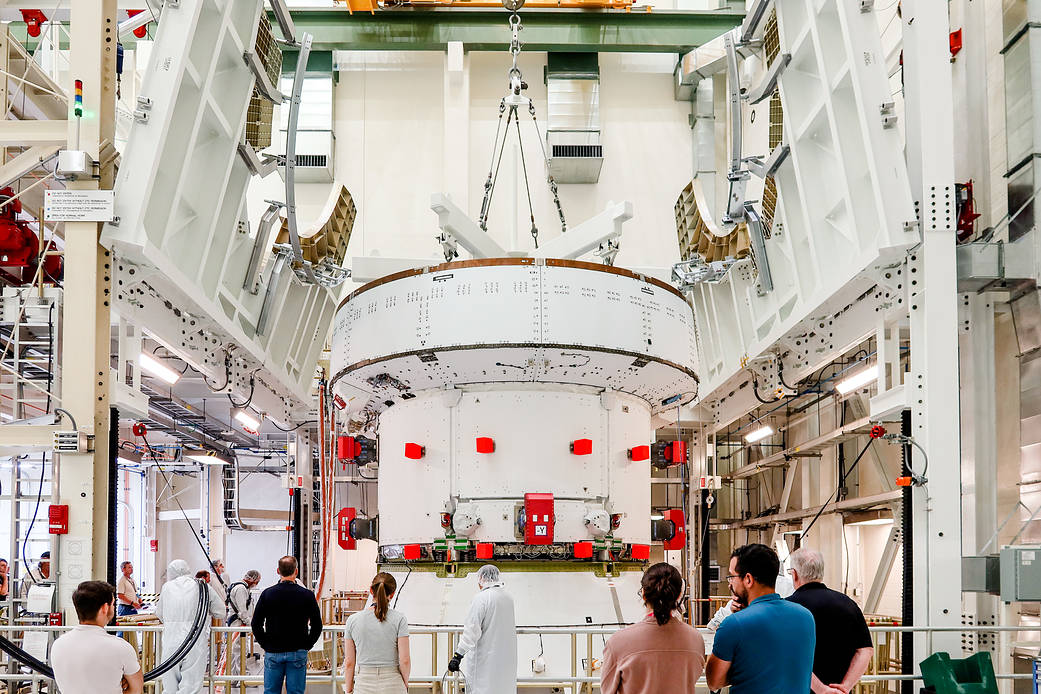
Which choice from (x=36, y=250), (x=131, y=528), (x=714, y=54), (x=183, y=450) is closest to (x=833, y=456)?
(x=714, y=54)

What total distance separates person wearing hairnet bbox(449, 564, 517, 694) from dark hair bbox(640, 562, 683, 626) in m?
2.26

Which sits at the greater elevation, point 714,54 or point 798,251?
point 714,54

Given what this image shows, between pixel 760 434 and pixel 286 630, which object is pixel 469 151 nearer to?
pixel 760 434

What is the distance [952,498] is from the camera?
7.63 m

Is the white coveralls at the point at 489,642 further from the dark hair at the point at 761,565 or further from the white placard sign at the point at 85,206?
the white placard sign at the point at 85,206

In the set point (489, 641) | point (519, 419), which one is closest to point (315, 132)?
point (519, 419)

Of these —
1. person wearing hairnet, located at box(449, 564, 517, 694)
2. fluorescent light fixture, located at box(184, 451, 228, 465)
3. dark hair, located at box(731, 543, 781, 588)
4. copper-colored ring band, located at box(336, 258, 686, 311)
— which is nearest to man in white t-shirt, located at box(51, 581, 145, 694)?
person wearing hairnet, located at box(449, 564, 517, 694)

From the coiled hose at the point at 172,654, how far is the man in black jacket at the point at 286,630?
0.82 m

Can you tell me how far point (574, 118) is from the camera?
59.6ft

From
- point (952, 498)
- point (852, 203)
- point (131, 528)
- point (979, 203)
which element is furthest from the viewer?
→ point (131, 528)

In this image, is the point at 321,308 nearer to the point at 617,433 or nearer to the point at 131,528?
the point at 617,433

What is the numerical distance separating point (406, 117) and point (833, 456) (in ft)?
32.4

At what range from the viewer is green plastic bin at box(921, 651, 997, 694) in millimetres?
6781

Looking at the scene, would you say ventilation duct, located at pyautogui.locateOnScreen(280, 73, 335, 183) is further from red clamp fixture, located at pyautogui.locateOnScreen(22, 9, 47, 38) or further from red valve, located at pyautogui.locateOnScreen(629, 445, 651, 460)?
red valve, located at pyautogui.locateOnScreen(629, 445, 651, 460)
